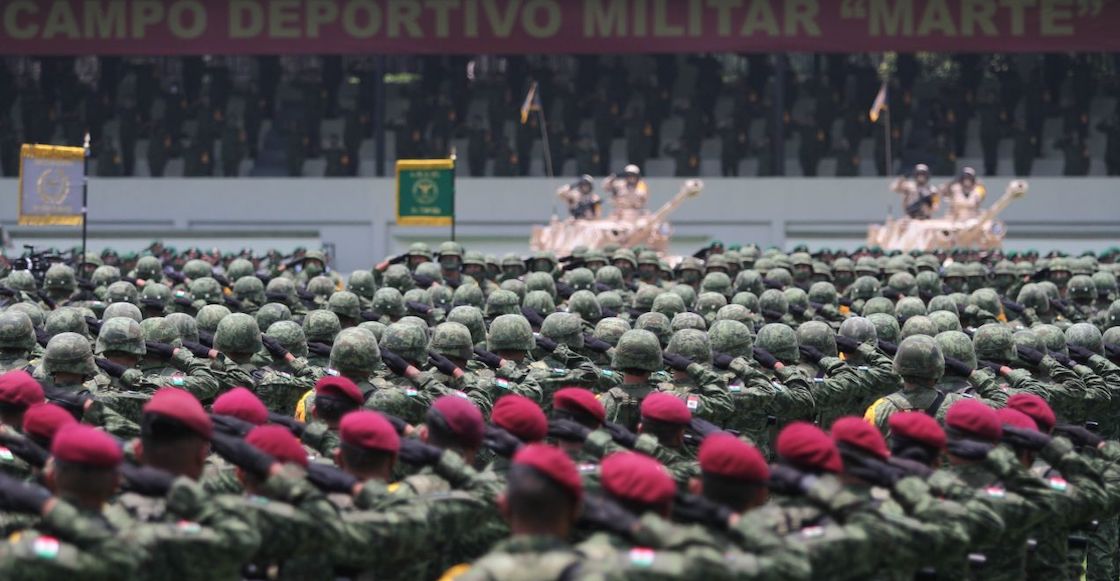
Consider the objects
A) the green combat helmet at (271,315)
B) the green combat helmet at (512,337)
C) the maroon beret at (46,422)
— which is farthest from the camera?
the green combat helmet at (271,315)

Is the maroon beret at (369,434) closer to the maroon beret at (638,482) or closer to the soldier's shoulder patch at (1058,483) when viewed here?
the maroon beret at (638,482)

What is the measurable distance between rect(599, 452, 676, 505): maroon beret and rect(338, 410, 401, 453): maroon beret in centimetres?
102

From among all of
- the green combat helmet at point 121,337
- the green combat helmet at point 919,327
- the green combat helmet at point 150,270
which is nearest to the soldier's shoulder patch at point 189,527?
the green combat helmet at point 121,337

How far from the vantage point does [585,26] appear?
3284 cm

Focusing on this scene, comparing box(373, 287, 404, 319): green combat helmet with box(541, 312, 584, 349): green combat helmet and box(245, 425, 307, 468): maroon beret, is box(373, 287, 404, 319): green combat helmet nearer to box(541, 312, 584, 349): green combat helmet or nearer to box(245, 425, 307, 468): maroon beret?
box(541, 312, 584, 349): green combat helmet

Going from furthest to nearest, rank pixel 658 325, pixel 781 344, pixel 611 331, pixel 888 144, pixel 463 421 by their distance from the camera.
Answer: pixel 888 144 < pixel 658 325 < pixel 611 331 < pixel 781 344 < pixel 463 421

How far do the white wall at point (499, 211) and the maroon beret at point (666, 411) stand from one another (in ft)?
85.4

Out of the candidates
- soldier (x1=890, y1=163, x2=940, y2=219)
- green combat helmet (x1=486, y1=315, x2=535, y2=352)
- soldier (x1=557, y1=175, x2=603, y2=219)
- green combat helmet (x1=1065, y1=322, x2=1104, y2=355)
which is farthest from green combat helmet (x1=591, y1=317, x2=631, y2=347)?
soldier (x1=890, y1=163, x2=940, y2=219)

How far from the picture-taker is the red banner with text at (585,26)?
107 ft

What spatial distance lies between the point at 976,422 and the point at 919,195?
71.5 feet

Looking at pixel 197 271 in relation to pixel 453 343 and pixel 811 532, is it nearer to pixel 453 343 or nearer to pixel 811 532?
pixel 453 343

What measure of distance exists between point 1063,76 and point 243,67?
1629 centimetres

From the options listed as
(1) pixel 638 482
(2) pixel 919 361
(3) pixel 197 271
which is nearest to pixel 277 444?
Answer: (1) pixel 638 482

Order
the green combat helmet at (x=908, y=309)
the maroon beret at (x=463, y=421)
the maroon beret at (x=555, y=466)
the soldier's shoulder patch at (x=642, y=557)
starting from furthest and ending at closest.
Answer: the green combat helmet at (x=908, y=309) → the maroon beret at (x=463, y=421) → the maroon beret at (x=555, y=466) → the soldier's shoulder patch at (x=642, y=557)
